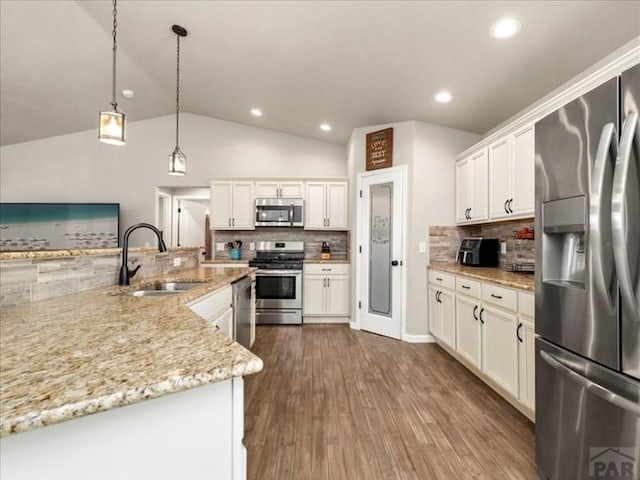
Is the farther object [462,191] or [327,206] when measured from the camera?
[327,206]

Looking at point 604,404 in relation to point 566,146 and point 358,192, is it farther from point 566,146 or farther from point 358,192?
point 358,192

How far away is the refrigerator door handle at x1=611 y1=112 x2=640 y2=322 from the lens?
979 mm

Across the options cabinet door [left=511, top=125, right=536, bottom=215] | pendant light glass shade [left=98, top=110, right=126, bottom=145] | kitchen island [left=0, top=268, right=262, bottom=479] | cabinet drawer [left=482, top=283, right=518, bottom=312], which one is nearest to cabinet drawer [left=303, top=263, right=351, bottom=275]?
cabinet drawer [left=482, top=283, right=518, bottom=312]

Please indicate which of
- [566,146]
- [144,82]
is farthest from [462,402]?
[144,82]

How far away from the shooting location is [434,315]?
10.9 feet

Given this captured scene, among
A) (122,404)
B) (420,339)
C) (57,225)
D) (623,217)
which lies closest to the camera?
(122,404)

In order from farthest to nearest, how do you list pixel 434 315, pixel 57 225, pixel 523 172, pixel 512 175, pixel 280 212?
1. pixel 57 225
2. pixel 280 212
3. pixel 434 315
4. pixel 512 175
5. pixel 523 172

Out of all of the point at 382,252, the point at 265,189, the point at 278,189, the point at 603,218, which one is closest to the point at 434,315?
the point at 382,252

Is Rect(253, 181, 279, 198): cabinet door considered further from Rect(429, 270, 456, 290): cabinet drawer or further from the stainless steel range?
Rect(429, 270, 456, 290): cabinet drawer

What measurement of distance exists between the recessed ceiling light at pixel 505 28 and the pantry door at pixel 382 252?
1.66 m

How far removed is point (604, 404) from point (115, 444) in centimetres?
154

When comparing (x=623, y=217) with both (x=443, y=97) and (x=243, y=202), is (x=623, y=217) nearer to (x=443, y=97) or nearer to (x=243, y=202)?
(x=443, y=97)

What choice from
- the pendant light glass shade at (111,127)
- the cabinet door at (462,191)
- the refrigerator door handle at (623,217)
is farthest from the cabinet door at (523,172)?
the pendant light glass shade at (111,127)

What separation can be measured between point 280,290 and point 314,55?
2.97 m
